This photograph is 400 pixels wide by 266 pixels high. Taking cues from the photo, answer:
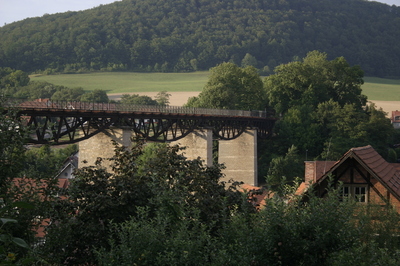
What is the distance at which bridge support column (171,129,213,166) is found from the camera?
7325cm

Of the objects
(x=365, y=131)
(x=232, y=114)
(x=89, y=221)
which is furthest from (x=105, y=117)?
(x=365, y=131)

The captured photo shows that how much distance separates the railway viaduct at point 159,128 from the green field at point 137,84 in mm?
76680

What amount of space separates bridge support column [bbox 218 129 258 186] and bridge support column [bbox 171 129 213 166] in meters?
14.4

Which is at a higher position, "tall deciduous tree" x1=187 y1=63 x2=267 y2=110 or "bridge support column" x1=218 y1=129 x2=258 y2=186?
"tall deciduous tree" x1=187 y1=63 x2=267 y2=110

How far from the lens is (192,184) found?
2266 cm

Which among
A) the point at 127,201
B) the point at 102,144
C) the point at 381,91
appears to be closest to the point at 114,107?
the point at 102,144

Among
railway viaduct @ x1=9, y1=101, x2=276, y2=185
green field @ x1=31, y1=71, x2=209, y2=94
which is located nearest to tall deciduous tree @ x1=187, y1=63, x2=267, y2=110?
railway viaduct @ x1=9, y1=101, x2=276, y2=185

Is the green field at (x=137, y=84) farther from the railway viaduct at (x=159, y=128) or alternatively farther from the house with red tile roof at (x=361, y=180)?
the house with red tile roof at (x=361, y=180)

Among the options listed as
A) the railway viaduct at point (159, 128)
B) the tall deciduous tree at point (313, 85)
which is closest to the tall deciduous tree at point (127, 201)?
the railway viaduct at point (159, 128)

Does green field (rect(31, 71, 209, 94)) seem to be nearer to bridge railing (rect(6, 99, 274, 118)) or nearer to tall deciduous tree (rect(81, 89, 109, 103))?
tall deciduous tree (rect(81, 89, 109, 103))

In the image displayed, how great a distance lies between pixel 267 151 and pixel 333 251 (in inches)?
3264

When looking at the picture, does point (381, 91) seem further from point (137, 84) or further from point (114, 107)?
point (114, 107)

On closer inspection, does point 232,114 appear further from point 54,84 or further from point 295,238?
point 54,84

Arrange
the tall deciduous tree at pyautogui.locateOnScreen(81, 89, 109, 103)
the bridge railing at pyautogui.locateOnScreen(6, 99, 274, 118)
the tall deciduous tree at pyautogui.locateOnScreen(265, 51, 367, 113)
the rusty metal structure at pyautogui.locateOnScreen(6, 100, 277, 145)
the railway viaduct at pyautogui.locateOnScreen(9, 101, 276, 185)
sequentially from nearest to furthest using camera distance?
the rusty metal structure at pyautogui.locateOnScreen(6, 100, 277, 145) < the bridge railing at pyautogui.locateOnScreen(6, 99, 274, 118) < the railway viaduct at pyautogui.locateOnScreen(9, 101, 276, 185) < the tall deciduous tree at pyautogui.locateOnScreen(265, 51, 367, 113) < the tall deciduous tree at pyautogui.locateOnScreen(81, 89, 109, 103)
